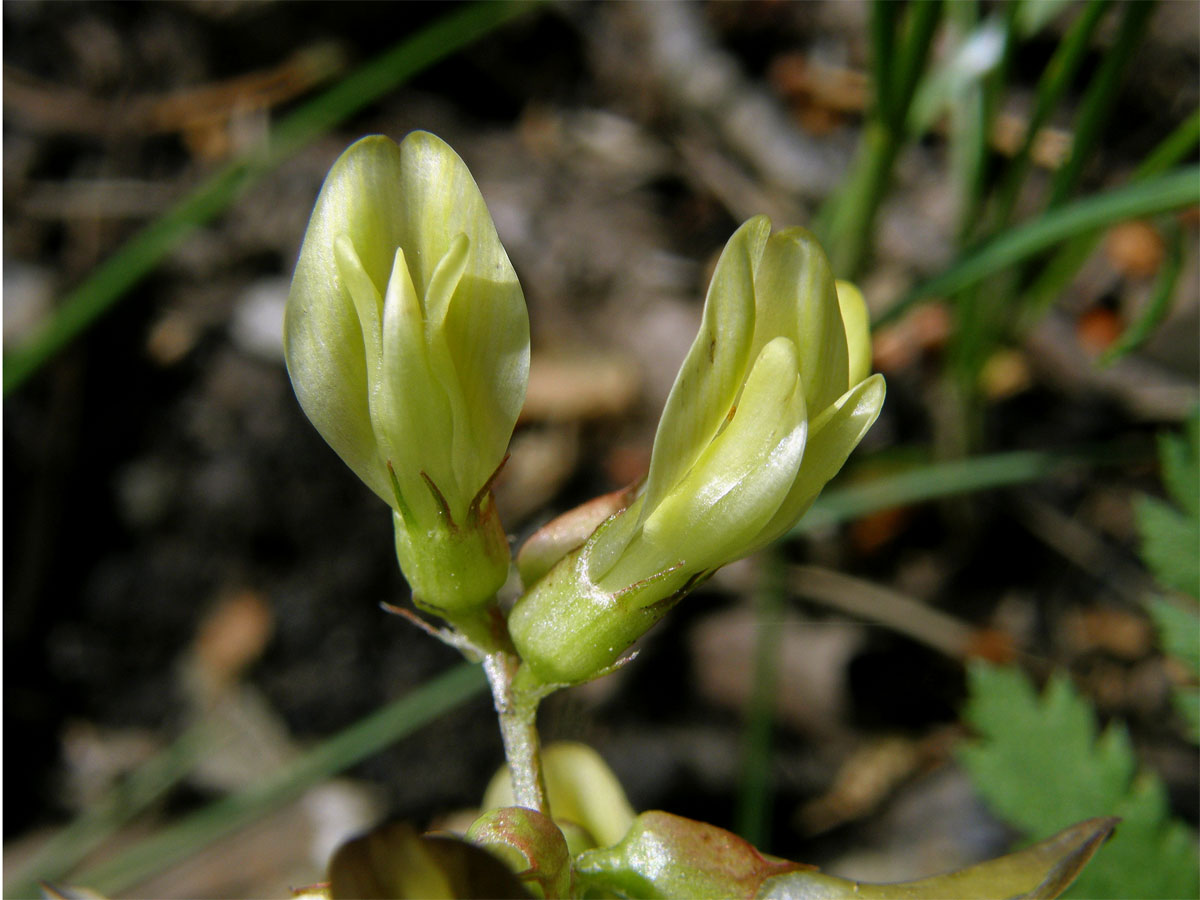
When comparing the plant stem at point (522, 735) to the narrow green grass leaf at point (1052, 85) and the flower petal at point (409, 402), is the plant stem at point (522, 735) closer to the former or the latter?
the flower petal at point (409, 402)

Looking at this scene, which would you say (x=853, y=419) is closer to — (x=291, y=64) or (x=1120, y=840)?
(x=1120, y=840)

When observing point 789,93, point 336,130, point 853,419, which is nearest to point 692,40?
point 789,93

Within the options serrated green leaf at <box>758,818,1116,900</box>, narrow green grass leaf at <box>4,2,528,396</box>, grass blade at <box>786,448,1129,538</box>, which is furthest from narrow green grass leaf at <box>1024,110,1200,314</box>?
narrow green grass leaf at <box>4,2,528,396</box>

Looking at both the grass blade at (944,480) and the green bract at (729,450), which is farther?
the grass blade at (944,480)

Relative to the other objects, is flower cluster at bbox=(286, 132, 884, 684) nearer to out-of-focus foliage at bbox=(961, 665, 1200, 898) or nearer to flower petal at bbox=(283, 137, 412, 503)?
flower petal at bbox=(283, 137, 412, 503)

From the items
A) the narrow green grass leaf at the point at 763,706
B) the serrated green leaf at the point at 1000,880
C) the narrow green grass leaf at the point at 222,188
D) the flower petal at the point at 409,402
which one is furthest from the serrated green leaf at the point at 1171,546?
the narrow green grass leaf at the point at 222,188

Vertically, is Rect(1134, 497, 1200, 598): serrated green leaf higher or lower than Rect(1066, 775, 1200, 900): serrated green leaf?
higher

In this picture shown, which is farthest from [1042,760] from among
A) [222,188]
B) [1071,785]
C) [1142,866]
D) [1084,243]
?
[222,188]
